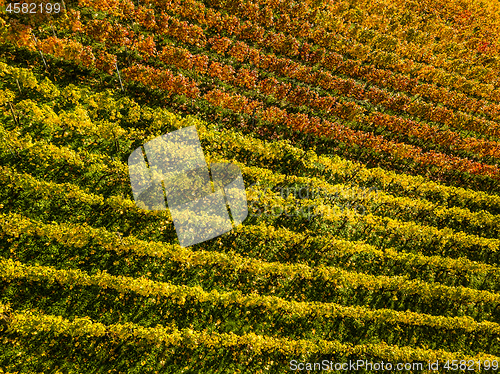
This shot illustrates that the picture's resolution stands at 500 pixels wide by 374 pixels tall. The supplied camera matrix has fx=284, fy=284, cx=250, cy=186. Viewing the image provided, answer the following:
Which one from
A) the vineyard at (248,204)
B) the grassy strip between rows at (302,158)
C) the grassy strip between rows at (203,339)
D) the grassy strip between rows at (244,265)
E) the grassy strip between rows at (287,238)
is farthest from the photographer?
the grassy strip between rows at (302,158)

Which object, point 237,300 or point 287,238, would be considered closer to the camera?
point 237,300

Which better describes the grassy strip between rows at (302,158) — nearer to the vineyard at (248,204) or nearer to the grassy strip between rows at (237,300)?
the vineyard at (248,204)

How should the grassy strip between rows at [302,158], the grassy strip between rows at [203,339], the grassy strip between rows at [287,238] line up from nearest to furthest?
the grassy strip between rows at [203,339]
the grassy strip between rows at [287,238]
the grassy strip between rows at [302,158]

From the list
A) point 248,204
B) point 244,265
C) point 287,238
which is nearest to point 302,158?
point 248,204

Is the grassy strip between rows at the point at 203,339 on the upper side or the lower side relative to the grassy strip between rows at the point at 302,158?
lower

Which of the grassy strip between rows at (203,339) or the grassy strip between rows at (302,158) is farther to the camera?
the grassy strip between rows at (302,158)

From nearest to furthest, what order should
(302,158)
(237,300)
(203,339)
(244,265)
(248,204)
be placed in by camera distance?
(203,339) → (237,300) → (244,265) → (248,204) → (302,158)

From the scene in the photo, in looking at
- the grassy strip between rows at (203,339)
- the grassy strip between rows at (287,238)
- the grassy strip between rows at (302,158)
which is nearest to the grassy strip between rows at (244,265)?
the grassy strip between rows at (287,238)

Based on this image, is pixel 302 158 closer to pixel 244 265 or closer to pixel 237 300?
pixel 244 265

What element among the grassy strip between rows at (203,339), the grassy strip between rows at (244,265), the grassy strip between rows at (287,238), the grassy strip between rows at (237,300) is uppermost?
the grassy strip between rows at (287,238)
